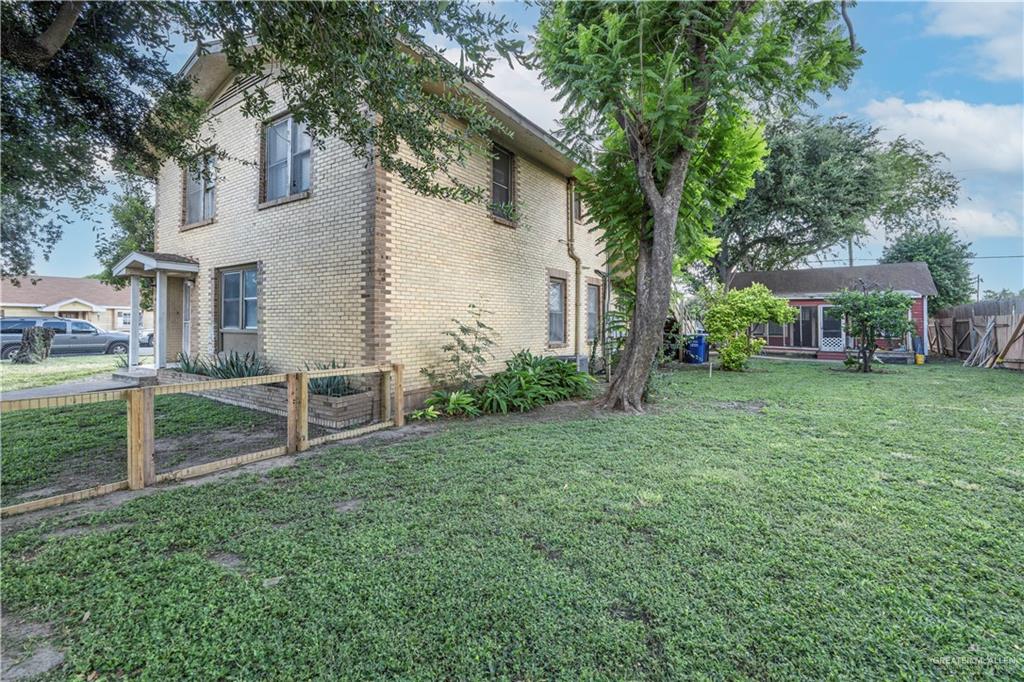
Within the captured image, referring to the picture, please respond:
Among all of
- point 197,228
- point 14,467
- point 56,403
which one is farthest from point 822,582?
point 197,228

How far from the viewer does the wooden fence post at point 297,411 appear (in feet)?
16.1

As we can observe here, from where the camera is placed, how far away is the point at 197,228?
9.41 meters

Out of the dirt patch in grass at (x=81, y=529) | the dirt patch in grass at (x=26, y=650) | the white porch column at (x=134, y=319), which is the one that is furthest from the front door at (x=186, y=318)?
the dirt patch in grass at (x=26, y=650)

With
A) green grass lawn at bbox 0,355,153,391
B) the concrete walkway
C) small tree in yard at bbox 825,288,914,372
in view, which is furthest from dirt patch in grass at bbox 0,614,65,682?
small tree in yard at bbox 825,288,914,372

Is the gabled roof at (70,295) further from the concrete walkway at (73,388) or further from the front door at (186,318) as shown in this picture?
the concrete walkway at (73,388)

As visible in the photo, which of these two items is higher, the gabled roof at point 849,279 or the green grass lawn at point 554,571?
the gabled roof at point 849,279

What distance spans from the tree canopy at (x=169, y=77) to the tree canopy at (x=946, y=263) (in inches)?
1101

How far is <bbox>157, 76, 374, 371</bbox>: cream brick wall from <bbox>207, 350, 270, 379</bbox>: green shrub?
0.58ft

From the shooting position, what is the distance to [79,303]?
26094 millimetres

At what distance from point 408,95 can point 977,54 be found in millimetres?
12103

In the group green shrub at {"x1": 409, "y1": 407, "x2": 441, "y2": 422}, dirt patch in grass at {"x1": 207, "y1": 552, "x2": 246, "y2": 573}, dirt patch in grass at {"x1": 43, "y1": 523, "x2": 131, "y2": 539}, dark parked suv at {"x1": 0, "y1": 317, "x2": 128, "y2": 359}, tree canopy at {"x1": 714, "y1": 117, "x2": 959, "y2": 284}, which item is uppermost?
tree canopy at {"x1": 714, "y1": 117, "x2": 959, "y2": 284}

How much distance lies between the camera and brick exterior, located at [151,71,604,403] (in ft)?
21.7

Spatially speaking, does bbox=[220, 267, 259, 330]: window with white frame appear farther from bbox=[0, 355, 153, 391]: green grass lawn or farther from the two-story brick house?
bbox=[0, 355, 153, 391]: green grass lawn

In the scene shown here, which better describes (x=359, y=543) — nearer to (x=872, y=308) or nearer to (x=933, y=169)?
(x=872, y=308)
